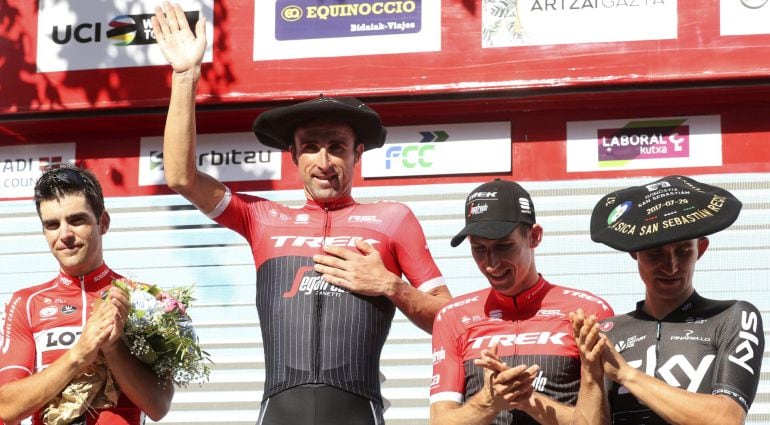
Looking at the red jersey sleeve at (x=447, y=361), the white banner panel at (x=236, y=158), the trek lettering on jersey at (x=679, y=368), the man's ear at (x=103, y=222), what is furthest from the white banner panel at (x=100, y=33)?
the trek lettering on jersey at (x=679, y=368)

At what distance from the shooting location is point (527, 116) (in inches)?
263

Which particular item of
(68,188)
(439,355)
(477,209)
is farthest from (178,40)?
(439,355)

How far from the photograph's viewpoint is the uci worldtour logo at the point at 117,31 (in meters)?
7.11

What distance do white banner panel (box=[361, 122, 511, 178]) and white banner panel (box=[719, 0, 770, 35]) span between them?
129cm

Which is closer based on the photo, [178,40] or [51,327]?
[51,327]

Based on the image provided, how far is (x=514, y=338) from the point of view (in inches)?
157

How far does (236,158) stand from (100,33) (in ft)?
3.78

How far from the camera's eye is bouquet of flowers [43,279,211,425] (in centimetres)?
431

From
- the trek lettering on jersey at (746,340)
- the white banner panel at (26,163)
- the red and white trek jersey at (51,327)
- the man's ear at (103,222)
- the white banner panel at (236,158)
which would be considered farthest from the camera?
the white banner panel at (26,163)

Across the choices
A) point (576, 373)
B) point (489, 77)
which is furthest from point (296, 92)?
point (576, 373)

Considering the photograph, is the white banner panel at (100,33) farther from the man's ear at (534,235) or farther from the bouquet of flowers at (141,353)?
the man's ear at (534,235)

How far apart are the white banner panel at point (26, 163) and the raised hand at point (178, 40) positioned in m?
2.67

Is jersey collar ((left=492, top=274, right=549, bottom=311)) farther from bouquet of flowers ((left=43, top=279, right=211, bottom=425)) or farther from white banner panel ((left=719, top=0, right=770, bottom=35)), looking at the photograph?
white banner panel ((left=719, top=0, right=770, bottom=35))

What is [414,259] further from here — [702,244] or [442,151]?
[442,151]
